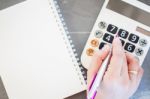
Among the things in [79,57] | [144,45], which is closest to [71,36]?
[79,57]

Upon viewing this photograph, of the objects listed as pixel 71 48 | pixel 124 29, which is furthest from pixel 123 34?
Result: pixel 71 48

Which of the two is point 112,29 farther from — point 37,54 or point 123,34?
point 37,54

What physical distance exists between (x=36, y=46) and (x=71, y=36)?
8cm

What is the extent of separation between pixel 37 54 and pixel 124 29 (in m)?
0.20

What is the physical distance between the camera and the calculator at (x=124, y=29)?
0.73 meters

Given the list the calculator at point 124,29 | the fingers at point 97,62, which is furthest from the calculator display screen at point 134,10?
the fingers at point 97,62

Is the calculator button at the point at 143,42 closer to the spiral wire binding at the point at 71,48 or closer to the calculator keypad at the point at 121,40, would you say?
the calculator keypad at the point at 121,40

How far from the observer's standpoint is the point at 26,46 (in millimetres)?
753

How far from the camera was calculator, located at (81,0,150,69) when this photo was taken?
0.73 metres

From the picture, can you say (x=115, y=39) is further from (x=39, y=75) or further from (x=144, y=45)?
(x=39, y=75)

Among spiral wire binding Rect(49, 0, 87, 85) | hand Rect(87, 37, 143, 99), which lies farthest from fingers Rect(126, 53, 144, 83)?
spiral wire binding Rect(49, 0, 87, 85)

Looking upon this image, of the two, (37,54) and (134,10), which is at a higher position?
(134,10)

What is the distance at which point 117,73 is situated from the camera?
0.65 metres

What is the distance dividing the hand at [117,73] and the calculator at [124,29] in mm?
36
